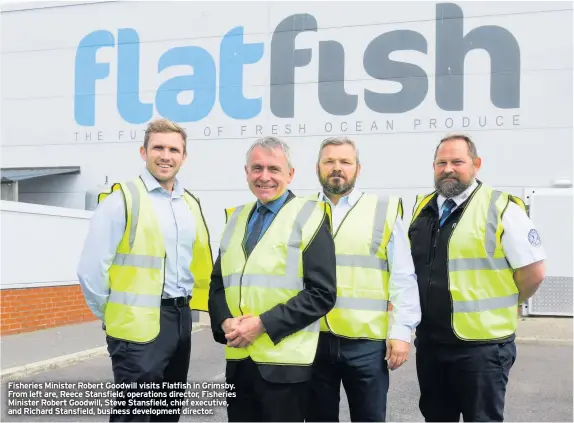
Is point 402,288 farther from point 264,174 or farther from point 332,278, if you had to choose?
point 264,174

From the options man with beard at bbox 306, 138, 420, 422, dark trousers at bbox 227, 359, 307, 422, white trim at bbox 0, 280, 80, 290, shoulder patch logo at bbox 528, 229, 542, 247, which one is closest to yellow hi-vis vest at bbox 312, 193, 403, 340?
man with beard at bbox 306, 138, 420, 422

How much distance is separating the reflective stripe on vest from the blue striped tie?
39cm

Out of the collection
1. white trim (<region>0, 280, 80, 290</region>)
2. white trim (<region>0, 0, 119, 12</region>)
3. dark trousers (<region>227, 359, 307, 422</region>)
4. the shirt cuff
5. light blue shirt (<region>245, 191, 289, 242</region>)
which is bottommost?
white trim (<region>0, 280, 80, 290</region>)

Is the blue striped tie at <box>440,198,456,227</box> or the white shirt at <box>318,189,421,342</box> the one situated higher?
the blue striped tie at <box>440,198,456,227</box>

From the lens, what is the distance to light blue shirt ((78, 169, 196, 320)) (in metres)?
3.19

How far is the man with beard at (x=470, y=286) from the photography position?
10.5ft

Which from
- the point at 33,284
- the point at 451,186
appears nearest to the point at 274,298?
the point at 451,186

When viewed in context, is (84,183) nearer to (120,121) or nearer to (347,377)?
(120,121)

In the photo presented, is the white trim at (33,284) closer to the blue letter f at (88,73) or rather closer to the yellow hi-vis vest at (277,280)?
the blue letter f at (88,73)

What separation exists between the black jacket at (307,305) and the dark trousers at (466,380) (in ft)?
2.99

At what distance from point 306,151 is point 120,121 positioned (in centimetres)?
480

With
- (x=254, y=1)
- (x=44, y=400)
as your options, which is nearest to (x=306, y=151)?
(x=254, y=1)

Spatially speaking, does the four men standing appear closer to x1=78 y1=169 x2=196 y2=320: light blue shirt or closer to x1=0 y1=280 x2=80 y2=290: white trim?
x1=78 y1=169 x2=196 y2=320: light blue shirt

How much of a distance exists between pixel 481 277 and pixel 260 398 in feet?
4.76
